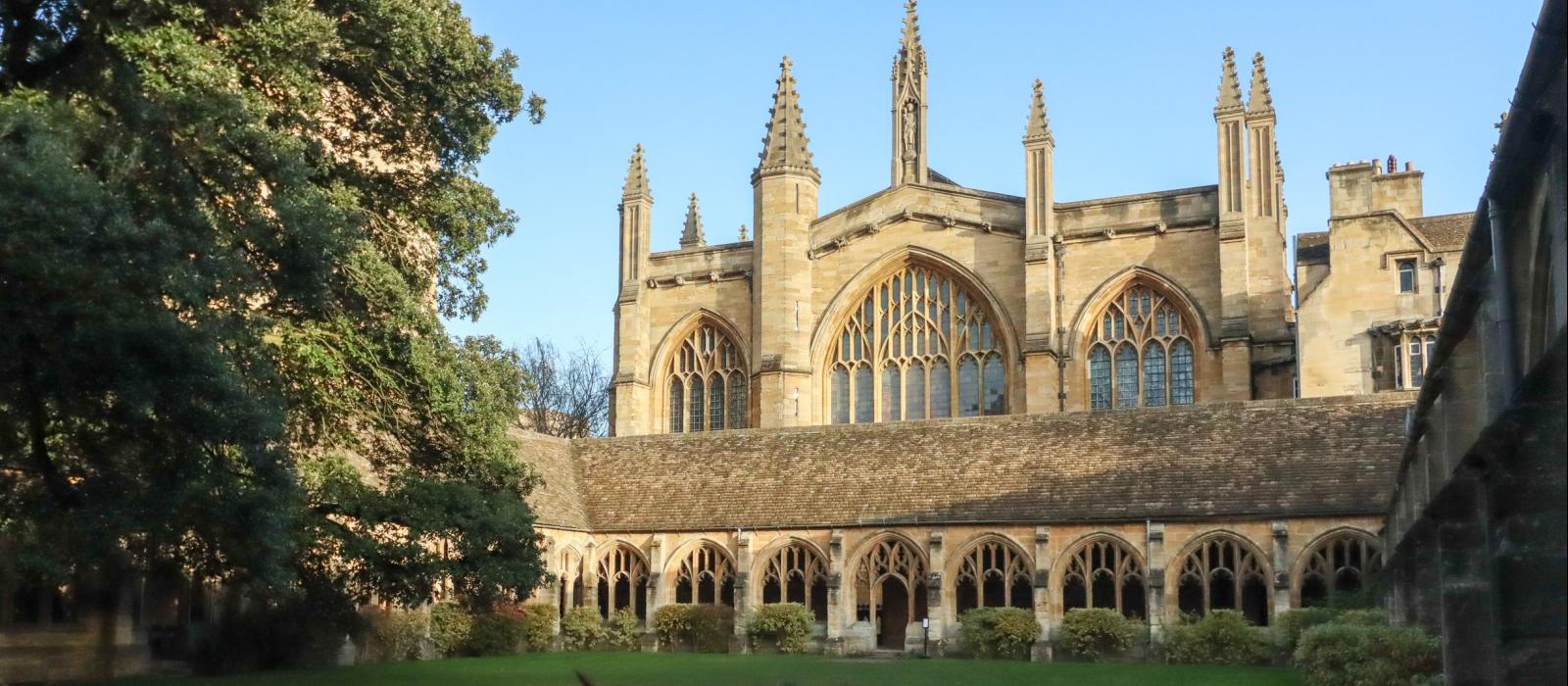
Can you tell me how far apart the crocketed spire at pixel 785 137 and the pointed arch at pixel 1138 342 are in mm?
8377

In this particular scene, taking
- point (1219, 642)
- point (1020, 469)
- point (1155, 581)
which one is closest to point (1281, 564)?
point (1219, 642)

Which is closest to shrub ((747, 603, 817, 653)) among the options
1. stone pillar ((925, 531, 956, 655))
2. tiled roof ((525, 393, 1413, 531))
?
tiled roof ((525, 393, 1413, 531))

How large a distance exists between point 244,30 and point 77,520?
5.39 metres

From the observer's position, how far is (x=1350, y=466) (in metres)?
26.6

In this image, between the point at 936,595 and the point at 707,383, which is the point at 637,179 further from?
the point at 936,595

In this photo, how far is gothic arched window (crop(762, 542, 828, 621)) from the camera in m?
30.5

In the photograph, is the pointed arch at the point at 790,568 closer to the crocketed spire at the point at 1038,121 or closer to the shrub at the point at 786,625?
the shrub at the point at 786,625

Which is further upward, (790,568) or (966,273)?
(966,273)

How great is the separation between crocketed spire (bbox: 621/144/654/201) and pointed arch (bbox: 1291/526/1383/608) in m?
22.7

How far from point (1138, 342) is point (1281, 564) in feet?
41.7

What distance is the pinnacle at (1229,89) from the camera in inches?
1430

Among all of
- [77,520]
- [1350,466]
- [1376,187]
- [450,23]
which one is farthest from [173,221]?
[1376,187]

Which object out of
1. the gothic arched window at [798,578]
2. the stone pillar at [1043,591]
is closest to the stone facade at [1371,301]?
the stone pillar at [1043,591]

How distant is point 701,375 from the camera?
42.9 metres
